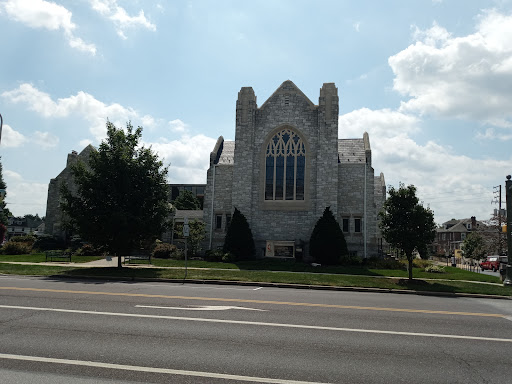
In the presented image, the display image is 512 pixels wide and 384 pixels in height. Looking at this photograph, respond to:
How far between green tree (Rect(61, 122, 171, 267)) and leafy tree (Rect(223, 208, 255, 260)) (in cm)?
831

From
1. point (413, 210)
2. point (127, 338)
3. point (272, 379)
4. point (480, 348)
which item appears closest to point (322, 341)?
point (272, 379)

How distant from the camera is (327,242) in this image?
27.6 metres

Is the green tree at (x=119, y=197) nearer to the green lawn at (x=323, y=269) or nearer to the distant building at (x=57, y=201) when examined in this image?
the green lawn at (x=323, y=269)

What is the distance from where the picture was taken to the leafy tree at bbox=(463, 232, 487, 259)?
163ft

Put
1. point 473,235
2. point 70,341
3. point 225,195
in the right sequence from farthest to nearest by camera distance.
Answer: point 473,235
point 225,195
point 70,341

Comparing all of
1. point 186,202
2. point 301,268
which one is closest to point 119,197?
point 301,268

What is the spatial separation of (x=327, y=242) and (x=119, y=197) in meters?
15.1

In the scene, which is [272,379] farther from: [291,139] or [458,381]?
[291,139]

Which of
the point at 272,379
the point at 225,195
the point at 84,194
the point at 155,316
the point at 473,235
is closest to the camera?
the point at 272,379

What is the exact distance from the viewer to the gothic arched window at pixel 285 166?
31250 mm

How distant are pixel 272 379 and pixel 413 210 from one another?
15.4m

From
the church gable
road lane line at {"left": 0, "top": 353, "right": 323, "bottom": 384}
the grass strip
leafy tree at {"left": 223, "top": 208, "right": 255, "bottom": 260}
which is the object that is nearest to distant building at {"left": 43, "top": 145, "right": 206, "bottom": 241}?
leafy tree at {"left": 223, "top": 208, "right": 255, "bottom": 260}

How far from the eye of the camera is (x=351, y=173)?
31.6 meters

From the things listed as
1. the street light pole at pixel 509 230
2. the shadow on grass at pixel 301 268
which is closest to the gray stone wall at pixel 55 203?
the shadow on grass at pixel 301 268
